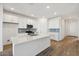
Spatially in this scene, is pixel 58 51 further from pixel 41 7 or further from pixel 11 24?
pixel 11 24

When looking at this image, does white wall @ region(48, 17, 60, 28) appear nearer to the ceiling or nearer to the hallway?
the ceiling

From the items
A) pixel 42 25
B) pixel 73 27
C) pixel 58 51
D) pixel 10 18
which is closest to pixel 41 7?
pixel 10 18

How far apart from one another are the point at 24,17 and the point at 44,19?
2560 millimetres

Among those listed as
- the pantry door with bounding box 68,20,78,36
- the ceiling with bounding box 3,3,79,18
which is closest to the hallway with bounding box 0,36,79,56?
the ceiling with bounding box 3,3,79,18

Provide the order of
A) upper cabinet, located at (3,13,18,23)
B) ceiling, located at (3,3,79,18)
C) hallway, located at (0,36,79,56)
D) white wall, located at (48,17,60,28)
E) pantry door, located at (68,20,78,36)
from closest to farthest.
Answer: hallway, located at (0,36,79,56) < ceiling, located at (3,3,79,18) < upper cabinet, located at (3,13,18,23) < white wall, located at (48,17,60,28) < pantry door, located at (68,20,78,36)

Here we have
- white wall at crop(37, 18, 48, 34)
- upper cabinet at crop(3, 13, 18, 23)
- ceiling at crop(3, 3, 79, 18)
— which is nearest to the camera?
ceiling at crop(3, 3, 79, 18)

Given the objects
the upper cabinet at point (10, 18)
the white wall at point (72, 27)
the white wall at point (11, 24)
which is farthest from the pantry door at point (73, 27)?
the upper cabinet at point (10, 18)


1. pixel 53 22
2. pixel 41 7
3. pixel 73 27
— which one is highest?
pixel 41 7

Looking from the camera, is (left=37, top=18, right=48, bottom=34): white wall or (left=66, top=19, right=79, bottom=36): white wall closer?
(left=37, top=18, right=48, bottom=34): white wall

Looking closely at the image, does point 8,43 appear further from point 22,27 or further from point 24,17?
point 24,17

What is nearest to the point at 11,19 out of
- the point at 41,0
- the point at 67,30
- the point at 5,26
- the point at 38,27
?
the point at 5,26

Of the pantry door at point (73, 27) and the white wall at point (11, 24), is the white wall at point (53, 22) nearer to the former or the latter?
the white wall at point (11, 24)

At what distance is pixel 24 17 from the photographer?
7.71 m

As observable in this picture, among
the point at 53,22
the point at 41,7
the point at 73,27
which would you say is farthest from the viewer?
the point at 73,27
